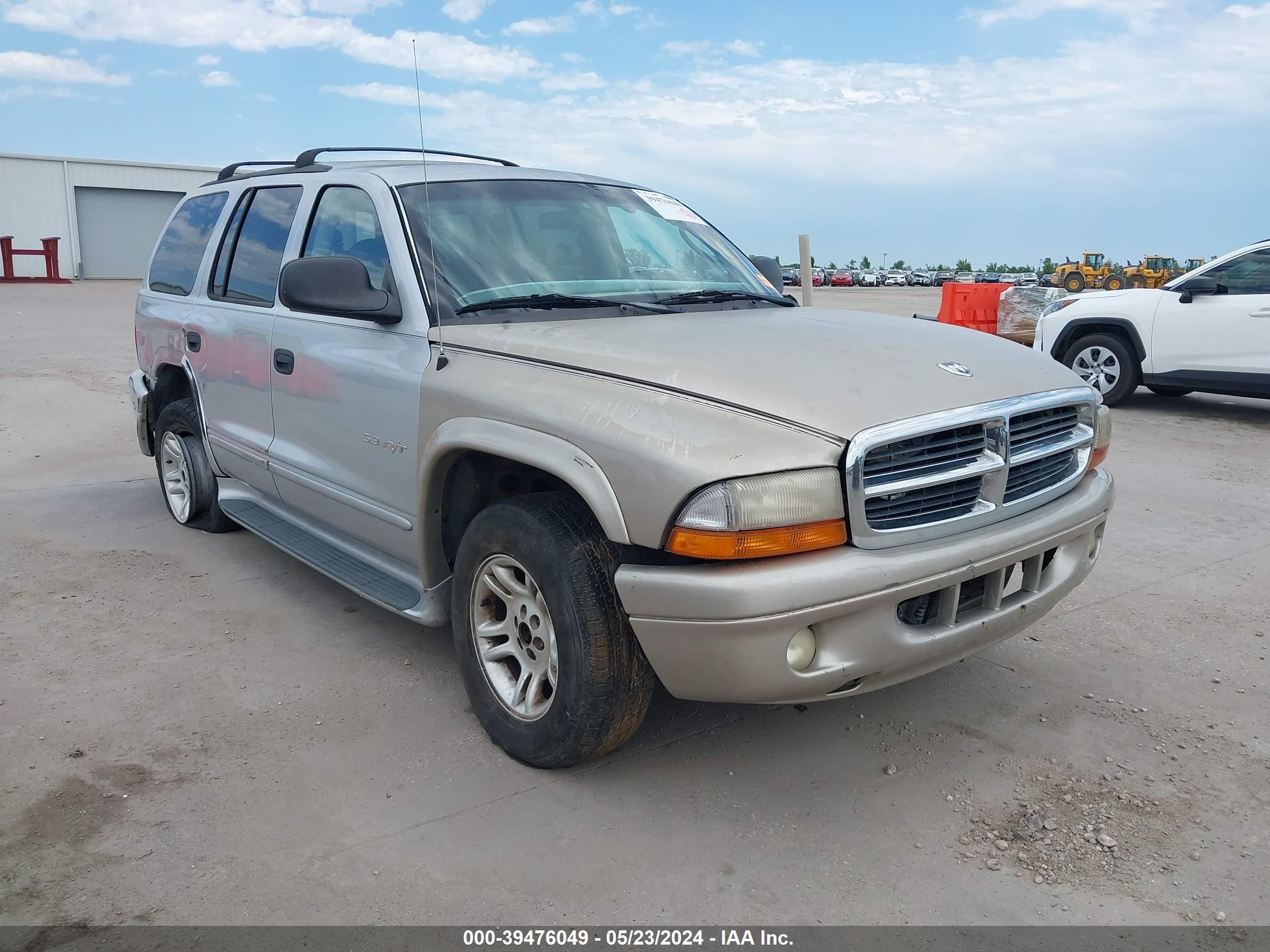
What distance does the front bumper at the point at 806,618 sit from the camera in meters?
2.51

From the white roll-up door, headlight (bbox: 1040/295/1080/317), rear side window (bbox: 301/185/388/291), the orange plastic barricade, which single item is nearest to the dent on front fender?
rear side window (bbox: 301/185/388/291)

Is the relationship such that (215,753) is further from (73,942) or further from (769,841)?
(769,841)

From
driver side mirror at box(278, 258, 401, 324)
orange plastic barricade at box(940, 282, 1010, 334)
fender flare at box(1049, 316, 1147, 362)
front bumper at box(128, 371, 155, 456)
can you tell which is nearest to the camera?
driver side mirror at box(278, 258, 401, 324)

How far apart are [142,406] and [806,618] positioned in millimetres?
4681

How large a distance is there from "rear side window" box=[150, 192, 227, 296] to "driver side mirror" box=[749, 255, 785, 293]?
8.62 feet

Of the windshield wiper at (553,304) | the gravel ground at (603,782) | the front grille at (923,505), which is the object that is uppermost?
the windshield wiper at (553,304)

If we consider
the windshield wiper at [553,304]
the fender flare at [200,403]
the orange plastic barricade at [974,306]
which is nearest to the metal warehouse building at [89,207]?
the orange plastic barricade at [974,306]

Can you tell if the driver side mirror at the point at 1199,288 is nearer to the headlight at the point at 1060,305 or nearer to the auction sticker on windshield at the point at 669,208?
the headlight at the point at 1060,305

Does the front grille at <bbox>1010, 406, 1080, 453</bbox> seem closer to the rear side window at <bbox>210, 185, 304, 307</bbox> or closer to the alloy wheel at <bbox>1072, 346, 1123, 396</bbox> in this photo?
the rear side window at <bbox>210, 185, 304, 307</bbox>

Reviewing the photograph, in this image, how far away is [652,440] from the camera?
2.59m

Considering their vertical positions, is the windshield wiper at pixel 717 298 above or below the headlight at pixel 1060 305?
above

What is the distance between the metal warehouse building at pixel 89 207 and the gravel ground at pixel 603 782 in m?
37.7

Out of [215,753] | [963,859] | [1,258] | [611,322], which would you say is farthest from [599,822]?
[1,258]

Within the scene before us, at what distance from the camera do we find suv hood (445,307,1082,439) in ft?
8.95
